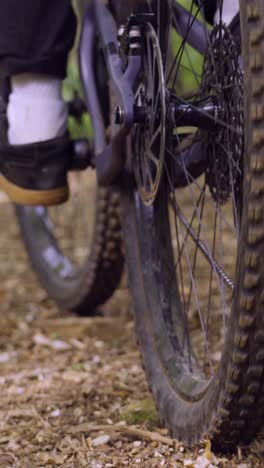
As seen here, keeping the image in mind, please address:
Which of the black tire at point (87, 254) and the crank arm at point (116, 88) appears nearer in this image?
the crank arm at point (116, 88)

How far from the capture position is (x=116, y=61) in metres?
1.55

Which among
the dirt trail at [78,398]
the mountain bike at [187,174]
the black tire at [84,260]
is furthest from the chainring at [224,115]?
the black tire at [84,260]

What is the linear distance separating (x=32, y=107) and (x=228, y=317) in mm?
639

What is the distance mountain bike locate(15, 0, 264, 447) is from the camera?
109 centimetres

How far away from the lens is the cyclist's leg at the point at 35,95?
1.61m

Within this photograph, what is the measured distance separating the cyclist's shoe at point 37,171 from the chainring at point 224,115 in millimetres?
488

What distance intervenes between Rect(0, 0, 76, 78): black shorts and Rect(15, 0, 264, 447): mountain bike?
0.08 metres

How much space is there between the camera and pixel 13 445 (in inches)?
55.8

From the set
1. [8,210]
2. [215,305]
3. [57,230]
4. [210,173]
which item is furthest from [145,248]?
[8,210]

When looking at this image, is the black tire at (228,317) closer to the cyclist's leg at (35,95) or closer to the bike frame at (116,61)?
the bike frame at (116,61)

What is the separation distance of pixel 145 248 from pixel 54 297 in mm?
849

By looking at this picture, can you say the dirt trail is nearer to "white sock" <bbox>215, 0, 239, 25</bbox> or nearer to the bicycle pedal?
the bicycle pedal

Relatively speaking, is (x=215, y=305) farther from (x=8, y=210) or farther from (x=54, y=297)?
(x=8, y=210)

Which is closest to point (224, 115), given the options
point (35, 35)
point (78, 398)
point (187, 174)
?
point (187, 174)
